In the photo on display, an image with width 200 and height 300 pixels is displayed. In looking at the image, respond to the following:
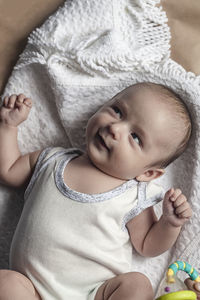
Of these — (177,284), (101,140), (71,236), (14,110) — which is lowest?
(177,284)

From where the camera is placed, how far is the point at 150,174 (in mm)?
1214

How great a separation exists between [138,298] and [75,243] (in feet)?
0.59

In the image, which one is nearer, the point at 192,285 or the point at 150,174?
the point at 192,285

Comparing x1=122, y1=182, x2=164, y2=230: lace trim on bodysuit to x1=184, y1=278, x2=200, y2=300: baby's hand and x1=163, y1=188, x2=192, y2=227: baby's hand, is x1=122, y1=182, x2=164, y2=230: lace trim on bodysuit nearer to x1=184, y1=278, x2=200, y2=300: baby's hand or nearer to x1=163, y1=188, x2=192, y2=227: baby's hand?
x1=163, y1=188, x2=192, y2=227: baby's hand

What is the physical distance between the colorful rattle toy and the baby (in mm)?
74

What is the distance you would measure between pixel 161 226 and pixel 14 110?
432mm

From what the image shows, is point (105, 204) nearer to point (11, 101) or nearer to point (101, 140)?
point (101, 140)

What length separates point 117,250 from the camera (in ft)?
3.96

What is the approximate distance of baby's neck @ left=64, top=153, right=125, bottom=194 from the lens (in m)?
1.19

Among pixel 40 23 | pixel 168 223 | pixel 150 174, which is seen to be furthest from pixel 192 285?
pixel 40 23

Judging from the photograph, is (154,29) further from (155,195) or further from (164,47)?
(155,195)

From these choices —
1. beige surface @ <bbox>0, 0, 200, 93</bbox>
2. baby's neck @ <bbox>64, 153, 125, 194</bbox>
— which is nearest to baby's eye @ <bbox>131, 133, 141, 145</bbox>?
baby's neck @ <bbox>64, 153, 125, 194</bbox>

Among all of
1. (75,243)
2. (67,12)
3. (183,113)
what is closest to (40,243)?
(75,243)

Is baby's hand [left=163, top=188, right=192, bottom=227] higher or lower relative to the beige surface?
lower
